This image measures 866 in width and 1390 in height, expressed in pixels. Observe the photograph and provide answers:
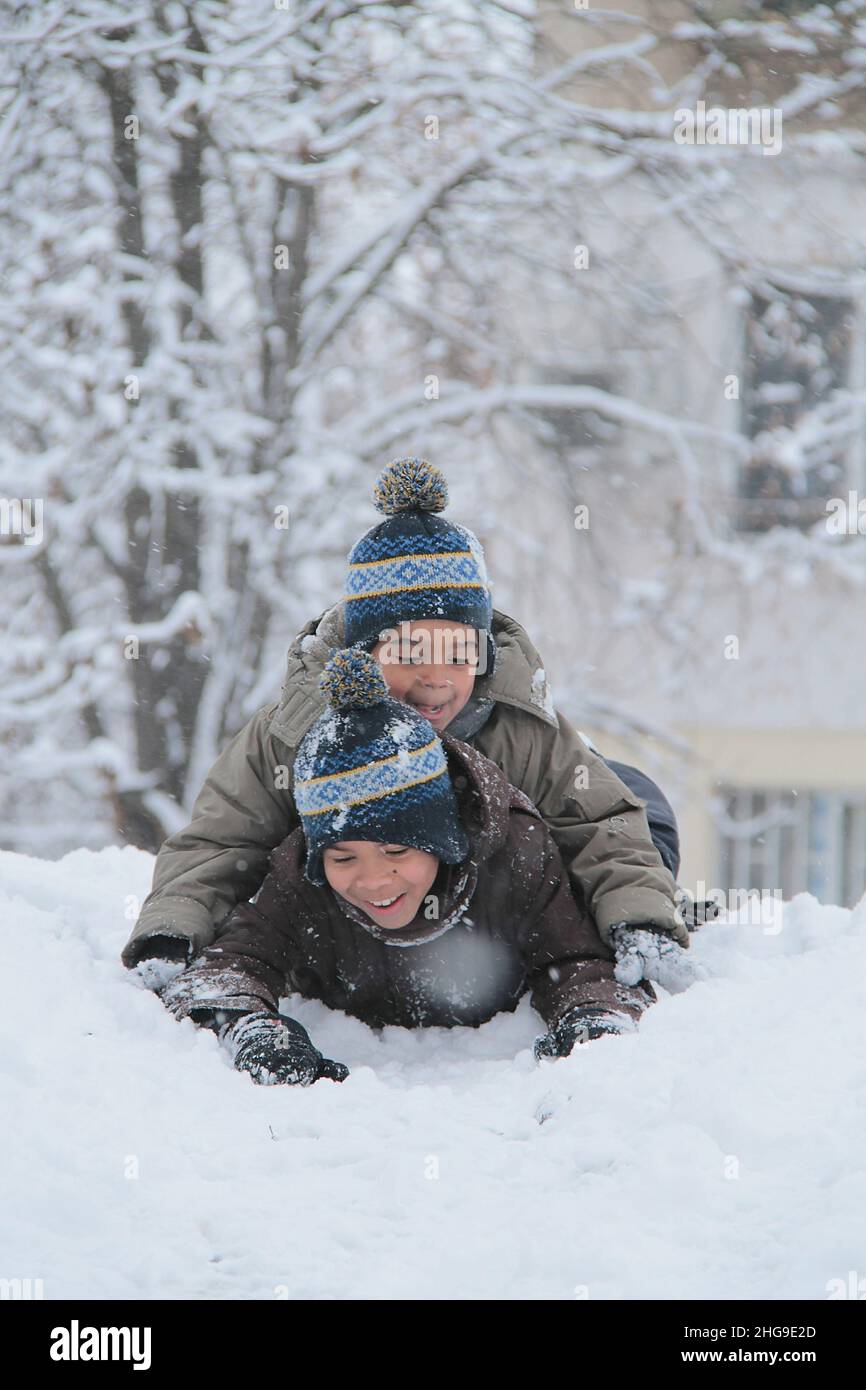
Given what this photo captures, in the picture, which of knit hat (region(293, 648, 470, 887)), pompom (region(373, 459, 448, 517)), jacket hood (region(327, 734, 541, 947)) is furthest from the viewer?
pompom (region(373, 459, 448, 517))

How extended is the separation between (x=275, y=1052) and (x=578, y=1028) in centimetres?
56

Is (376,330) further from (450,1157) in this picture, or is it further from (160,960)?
(450,1157)

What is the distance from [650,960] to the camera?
272cm

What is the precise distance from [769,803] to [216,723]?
4.72m

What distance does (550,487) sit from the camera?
7.70m

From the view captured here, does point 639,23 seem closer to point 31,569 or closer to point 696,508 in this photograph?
point 696,508

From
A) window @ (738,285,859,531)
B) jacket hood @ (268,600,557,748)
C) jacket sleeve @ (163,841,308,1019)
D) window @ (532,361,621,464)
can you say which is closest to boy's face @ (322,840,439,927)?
jacket sleeve @ (163,841,308,1019)

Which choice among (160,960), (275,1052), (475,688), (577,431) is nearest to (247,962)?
(160,960)

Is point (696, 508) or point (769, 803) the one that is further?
point (769, 803)

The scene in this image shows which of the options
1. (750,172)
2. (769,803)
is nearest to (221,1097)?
(750,172)

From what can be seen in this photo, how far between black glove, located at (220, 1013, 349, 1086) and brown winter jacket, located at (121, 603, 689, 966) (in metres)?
0.33

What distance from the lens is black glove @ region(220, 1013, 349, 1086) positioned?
7.89 ft

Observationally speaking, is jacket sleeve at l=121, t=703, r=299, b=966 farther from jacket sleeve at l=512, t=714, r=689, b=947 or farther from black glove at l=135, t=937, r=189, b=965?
A: jacket sleeve at l=512, t=714, r=689, b=947

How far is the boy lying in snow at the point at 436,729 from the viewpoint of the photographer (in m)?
2.84
